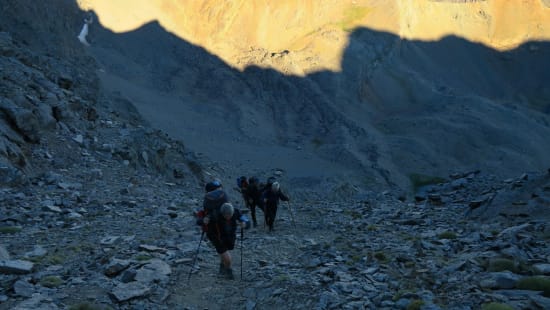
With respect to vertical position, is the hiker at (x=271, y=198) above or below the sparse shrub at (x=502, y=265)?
above

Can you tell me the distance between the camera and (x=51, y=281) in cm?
906

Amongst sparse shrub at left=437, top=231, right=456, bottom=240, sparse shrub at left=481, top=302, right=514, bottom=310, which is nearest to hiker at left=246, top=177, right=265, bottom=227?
sparse shrub at left=437, top=231, right=456, bottom=240

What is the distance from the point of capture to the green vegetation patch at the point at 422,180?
2465 inches

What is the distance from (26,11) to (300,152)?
3710 centimetres

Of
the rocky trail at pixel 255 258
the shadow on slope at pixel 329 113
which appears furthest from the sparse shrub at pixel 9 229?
the shadow on slope at pixel 329 113

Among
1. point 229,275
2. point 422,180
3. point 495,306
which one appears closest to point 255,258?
point 229,275

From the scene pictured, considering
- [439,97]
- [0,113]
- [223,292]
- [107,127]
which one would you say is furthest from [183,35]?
[223,292]

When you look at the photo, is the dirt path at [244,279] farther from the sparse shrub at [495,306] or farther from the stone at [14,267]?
the sparse shrub at [495,306]

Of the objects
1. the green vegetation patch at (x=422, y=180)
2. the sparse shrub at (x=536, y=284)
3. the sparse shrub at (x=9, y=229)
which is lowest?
the sparse shrub at (x=536, y=284)

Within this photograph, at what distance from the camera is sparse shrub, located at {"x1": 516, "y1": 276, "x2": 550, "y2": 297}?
312 inches

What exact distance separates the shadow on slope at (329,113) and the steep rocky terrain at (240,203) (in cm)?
43

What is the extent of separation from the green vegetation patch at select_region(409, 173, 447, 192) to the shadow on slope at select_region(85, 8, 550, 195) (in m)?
0.97

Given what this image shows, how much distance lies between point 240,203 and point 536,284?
2365 cm

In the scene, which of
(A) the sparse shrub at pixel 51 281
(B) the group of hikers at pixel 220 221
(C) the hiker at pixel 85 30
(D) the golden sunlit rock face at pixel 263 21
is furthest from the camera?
(D) the golden sunlit rock face at pixel 263 21
